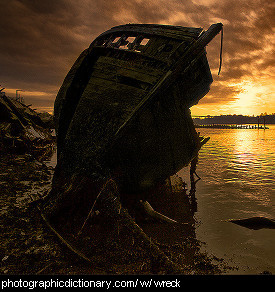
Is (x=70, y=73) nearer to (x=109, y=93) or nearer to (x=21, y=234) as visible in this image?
(x=109, y=93)

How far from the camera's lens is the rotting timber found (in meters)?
3.73

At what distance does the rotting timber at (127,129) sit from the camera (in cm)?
373

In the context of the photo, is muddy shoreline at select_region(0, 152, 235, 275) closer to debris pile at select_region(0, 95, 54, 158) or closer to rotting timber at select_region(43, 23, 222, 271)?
rotting timber at select_region(43, 23, 222, 271)

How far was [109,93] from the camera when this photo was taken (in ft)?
13.1

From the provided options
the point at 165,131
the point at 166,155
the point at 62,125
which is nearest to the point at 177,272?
the point at 166,155

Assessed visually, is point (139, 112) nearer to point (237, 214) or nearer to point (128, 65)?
point (128, 65)

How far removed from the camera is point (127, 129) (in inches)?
146

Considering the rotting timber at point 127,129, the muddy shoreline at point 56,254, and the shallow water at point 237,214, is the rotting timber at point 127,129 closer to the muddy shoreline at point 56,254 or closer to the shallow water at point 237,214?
the muddy shoreline at point 56,254

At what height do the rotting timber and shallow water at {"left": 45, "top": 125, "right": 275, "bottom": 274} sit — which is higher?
the rotting timber

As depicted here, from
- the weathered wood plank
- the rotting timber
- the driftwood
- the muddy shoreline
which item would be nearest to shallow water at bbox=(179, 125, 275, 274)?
the muddy shoreline

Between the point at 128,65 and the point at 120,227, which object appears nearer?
the point at 120,227

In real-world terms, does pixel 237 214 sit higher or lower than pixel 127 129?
lower

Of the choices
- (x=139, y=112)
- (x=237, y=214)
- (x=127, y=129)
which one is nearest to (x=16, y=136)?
(x=127, y=129)

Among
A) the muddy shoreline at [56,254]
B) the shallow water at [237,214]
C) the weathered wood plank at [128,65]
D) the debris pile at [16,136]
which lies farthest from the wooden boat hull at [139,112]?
the debris pile at [16,136]
